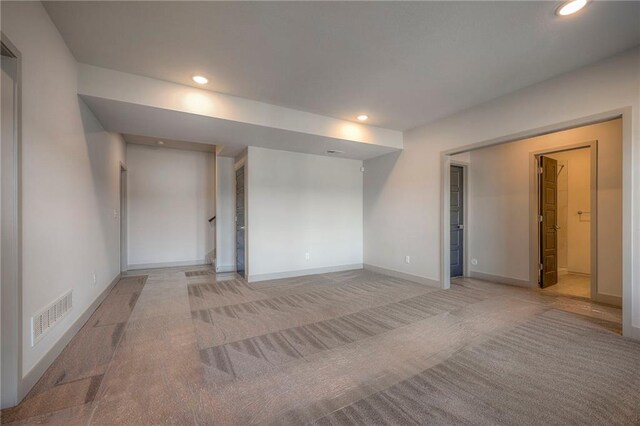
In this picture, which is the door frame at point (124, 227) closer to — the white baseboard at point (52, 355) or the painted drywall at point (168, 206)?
the painted drywall at point (168, 206)

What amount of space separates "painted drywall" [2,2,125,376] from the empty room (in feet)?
0.09

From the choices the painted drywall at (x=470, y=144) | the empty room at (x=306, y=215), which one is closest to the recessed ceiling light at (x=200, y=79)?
the empty room at (x=306, y=215)

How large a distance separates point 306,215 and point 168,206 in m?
3.50

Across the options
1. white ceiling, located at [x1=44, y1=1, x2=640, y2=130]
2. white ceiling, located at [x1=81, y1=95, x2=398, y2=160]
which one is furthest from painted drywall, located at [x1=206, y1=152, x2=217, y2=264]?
white ceiling, located at [x1=44, y1=1, x2=640, y2=130]

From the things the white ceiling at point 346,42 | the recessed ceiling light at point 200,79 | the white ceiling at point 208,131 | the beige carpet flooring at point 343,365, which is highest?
the white ceiling at point 346,42

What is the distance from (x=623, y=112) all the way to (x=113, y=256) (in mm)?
7016

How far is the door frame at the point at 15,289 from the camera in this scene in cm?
162

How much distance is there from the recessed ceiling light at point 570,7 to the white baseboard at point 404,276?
11.8 feet

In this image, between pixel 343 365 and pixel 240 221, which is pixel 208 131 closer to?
pixel 240 221

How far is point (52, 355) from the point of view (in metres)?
2.14

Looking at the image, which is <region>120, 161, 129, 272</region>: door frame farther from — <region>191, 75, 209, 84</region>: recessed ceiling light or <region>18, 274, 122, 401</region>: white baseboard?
<region>191, 75, 209, 84</region>: recessed ceiling light

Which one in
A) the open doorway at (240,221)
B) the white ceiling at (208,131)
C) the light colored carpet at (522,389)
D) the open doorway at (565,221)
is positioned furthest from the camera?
the open doorway at (240,221)

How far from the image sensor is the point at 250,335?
105 inches

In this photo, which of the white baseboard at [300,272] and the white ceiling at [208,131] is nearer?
the white ceiling at [208,131]
